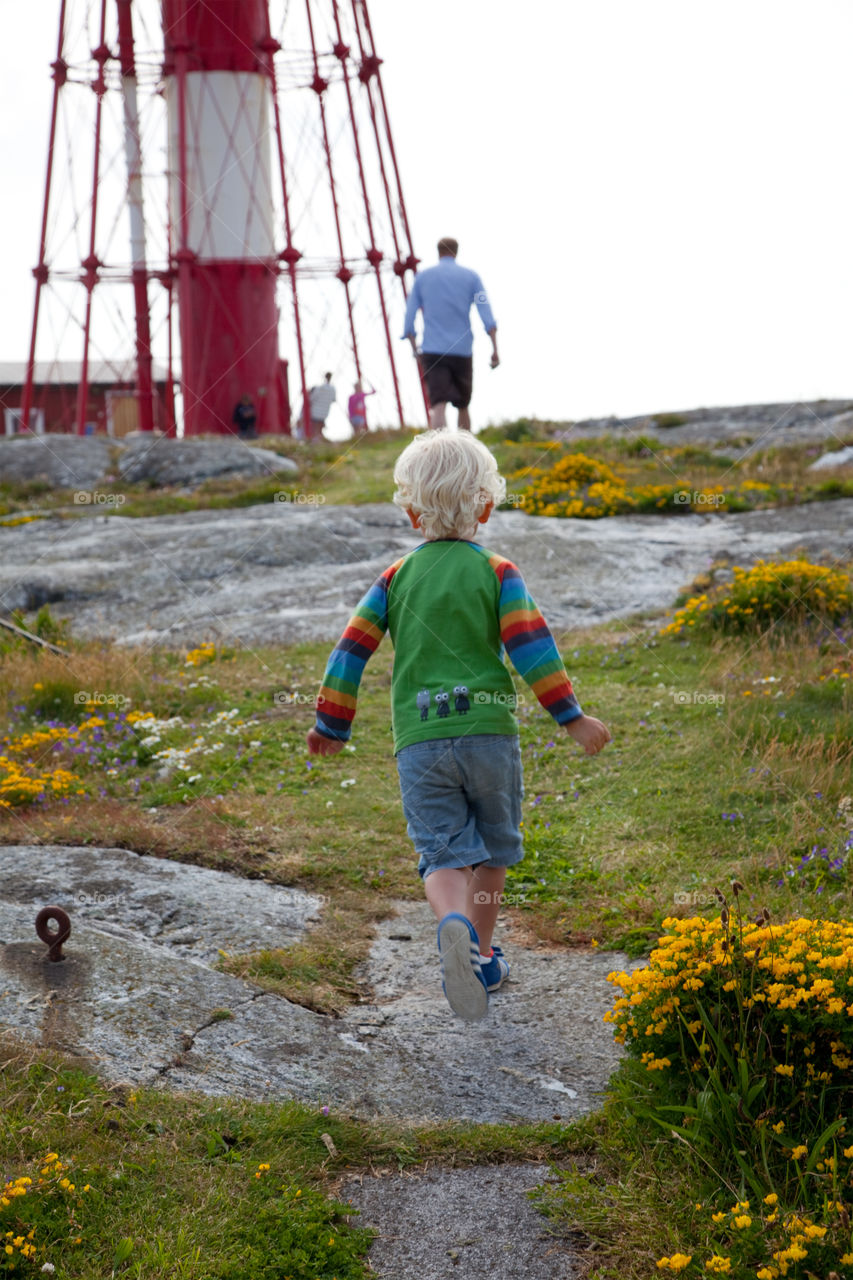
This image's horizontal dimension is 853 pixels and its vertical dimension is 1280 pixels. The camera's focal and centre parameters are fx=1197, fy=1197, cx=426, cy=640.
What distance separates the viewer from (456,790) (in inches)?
156

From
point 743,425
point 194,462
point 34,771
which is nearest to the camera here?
point 34,771

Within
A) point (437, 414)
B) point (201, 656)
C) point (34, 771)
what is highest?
point (437, 414)

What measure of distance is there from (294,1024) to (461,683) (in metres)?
1.26

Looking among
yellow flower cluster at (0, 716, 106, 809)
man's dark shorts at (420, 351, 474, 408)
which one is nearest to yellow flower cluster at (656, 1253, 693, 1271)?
yellow flower cluster at (0, 716, 106, 809)

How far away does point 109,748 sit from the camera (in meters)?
7.49

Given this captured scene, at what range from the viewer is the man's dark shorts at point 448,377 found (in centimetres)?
1259

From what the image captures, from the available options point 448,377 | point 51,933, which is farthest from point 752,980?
point 448,377

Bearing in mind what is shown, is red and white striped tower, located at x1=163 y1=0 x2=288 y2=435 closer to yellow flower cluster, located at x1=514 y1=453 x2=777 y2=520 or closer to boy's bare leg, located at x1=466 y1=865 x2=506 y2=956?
yellow flower cluster, located at x1=514 y1=453 x2=777 y2=520

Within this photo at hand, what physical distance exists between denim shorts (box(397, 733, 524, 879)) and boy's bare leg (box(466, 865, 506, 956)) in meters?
0.09

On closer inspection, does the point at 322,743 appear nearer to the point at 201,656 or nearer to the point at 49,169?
the point at 201,656

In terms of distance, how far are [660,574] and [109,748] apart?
6.29 m

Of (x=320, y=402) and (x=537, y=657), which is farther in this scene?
(x=320, y=402)

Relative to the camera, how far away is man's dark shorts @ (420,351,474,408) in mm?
12594

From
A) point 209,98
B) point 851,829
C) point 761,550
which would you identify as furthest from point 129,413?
point 851,829
